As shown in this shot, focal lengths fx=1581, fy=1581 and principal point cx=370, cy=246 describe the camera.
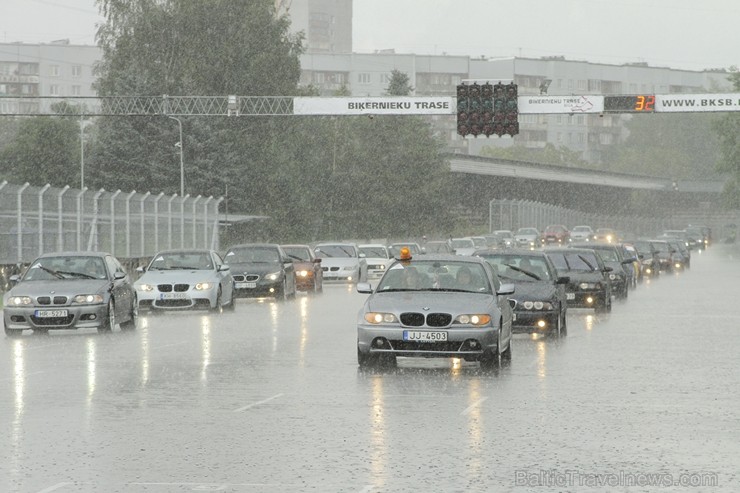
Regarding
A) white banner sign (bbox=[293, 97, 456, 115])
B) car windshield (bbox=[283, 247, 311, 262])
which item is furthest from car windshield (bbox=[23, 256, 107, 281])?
white banner sign (bbox=[293, 97, 456, 115])

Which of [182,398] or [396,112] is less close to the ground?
[396,112]

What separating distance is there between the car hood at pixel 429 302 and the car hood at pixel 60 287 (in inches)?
326

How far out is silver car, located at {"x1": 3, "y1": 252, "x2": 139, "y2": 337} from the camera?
25250mm

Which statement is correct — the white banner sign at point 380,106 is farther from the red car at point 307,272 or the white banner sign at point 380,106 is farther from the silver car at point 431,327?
the silver car at point 431,327

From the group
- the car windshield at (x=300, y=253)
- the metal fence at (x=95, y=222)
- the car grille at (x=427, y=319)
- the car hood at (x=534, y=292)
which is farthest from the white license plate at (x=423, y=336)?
the car windshield at (x=300, y=253)

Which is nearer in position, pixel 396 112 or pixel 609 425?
pixel 609 425

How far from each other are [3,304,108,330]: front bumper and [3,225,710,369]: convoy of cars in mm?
16

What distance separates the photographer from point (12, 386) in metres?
16.2

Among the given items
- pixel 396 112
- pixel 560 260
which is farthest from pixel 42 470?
pixel 396 112

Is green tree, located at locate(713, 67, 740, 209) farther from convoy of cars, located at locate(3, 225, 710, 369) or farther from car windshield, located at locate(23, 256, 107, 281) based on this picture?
car windshield, located at locate(23, 256, 107, 281)

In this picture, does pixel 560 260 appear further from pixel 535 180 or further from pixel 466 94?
pixel 535 180

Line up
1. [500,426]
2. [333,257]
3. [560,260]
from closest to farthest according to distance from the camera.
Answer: [500,426] < [560,260] < [333,257]

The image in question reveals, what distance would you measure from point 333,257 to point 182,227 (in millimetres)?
5859

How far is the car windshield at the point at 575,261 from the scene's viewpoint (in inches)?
1318
